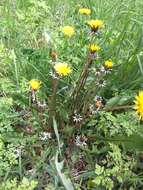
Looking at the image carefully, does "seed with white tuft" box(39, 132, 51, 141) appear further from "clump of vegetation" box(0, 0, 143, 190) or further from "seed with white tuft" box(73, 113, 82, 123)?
"seed with white tuft" box(73, 113, 82, 123)

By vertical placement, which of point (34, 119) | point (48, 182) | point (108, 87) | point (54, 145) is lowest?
point (48, 182)

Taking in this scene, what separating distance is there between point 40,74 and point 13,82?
0.49 ft

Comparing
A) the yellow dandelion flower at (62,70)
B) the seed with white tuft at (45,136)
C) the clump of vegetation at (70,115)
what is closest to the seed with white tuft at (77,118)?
the clump of vegetation at (70,115)

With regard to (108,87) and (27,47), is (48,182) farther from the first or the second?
(27,47)

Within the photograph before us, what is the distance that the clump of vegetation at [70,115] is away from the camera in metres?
1.83

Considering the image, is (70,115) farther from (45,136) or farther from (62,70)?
(62,70)

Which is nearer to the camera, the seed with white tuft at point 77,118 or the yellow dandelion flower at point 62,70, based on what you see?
the yellow dandelion flower at point 62,70

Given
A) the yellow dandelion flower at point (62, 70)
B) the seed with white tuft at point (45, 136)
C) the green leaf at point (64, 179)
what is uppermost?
the yellow dandelion flower at point (62, 70)

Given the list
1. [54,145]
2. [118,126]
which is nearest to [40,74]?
[54,145]

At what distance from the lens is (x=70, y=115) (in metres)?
2.01

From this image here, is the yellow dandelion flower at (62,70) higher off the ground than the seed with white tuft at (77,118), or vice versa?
the yellow dandelion flower at (62,70)

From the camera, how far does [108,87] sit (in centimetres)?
218

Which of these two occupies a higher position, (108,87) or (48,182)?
(108,87)

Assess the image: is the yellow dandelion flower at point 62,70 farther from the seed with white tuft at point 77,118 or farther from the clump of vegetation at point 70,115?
the seed with white tuft at point 77,118
